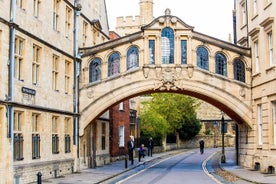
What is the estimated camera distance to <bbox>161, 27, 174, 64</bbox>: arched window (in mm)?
29016

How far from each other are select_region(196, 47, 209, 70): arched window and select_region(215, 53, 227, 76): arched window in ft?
2.03

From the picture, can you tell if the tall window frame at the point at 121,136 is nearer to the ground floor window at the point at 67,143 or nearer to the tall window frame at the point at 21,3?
the ground floor window at the point at 67,143

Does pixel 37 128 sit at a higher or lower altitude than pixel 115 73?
lower

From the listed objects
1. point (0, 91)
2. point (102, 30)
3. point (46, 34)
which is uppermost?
point (102, 30)

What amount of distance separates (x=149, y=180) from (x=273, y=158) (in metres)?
6.23

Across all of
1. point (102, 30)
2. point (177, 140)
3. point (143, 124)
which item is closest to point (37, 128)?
point (102, 30)

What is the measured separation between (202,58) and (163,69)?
235cm

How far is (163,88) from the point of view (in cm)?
2905

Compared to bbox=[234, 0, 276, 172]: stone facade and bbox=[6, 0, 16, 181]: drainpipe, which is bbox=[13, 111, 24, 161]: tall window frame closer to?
bbox=[6, 0, 16, 181]: drainpipe

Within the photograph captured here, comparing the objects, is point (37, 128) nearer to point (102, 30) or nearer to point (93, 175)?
point (93, 175)

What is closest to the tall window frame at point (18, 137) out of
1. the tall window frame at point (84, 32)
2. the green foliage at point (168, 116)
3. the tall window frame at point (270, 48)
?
the tall window frame at point (84, 32)

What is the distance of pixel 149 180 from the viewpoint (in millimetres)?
22906

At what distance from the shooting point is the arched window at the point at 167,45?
95.2 ft

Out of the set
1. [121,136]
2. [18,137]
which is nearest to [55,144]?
[18,137]
